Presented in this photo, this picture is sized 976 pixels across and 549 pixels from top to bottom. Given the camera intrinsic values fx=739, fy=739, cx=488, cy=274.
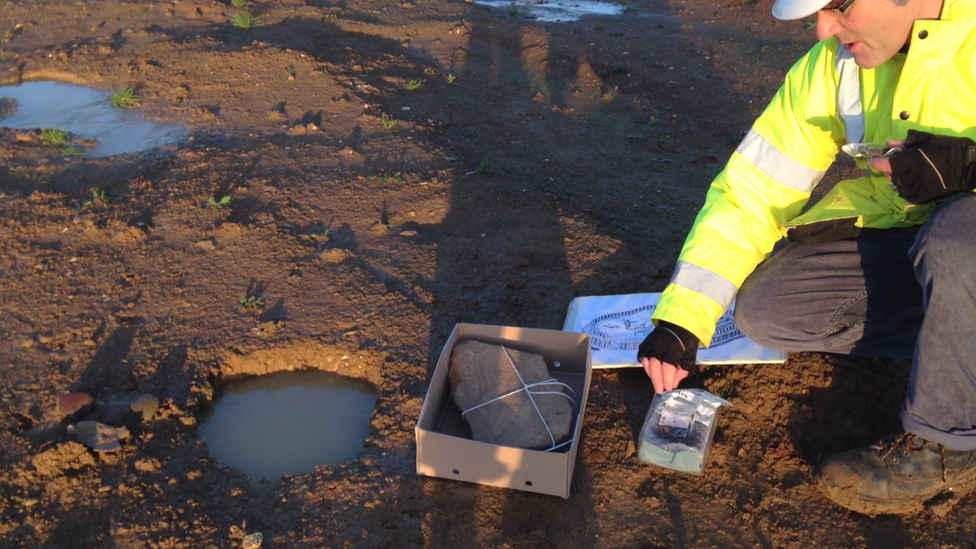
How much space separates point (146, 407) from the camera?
264 centimetres

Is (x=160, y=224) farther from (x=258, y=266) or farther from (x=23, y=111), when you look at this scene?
(x=23, y=111)

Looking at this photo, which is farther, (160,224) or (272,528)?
(160,224)

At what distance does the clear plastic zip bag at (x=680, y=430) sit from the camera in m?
2.32

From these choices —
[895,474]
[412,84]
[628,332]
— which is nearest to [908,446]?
[895,474]

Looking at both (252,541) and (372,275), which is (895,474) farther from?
(372,275)

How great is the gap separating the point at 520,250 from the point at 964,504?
1.93 metres

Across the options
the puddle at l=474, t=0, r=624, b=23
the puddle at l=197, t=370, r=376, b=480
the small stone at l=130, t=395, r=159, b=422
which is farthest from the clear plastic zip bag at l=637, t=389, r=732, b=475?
the puddle at l=474, t=0, r=624, b=23

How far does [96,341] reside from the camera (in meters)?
3.04

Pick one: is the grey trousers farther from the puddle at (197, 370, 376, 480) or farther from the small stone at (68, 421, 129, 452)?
the small stone at (68, 421, 129, 452)

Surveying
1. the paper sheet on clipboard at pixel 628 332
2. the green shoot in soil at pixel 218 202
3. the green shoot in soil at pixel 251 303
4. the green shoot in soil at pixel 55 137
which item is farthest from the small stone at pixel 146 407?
the green shoot in soil at pixel 55 137

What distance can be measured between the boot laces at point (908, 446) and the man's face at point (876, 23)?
3.66 feet

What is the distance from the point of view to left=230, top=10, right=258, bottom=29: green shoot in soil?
6.38 meters

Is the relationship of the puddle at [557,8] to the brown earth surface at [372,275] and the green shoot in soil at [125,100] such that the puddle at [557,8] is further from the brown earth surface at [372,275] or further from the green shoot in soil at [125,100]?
the green shoot in soil at [125,100]

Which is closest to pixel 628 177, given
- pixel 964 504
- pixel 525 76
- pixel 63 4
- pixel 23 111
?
pixel 525 76
